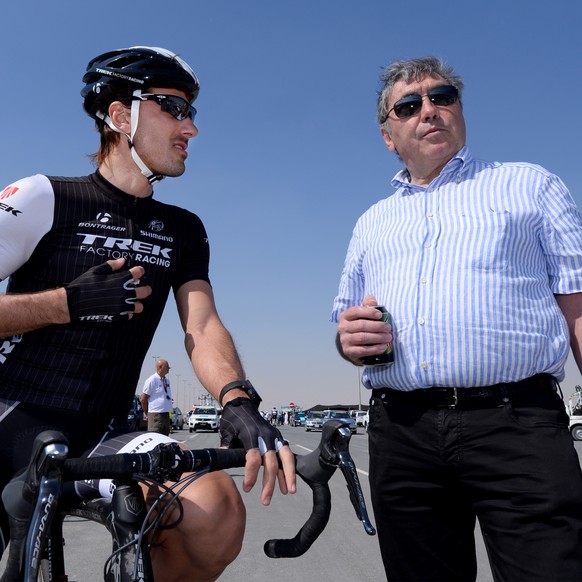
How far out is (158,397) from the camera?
14.2 meters

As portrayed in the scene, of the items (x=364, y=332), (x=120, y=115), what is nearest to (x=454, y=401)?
(x=364, y=332)

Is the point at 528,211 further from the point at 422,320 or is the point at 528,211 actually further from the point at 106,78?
the point at 106,78

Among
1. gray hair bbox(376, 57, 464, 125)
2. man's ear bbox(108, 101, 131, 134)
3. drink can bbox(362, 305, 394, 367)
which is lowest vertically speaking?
drink can bbox(362, 305, 394, 367)

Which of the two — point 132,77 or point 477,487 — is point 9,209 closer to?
point 132,77

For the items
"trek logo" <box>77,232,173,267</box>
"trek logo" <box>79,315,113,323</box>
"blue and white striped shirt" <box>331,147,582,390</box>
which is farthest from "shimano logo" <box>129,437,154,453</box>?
"blue and white striped shirt" <box>331,147,582,390</box>

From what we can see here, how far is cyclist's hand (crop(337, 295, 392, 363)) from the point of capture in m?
2.76

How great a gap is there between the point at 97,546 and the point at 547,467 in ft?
14.9

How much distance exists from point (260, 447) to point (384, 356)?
109 centimetres

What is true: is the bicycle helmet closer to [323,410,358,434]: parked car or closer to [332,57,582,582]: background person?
[332,57,582,582]: background person

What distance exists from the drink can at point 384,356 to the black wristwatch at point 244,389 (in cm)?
79

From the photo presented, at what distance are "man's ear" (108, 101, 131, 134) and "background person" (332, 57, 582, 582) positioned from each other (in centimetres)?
121

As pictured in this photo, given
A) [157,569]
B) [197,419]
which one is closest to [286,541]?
[157,569]

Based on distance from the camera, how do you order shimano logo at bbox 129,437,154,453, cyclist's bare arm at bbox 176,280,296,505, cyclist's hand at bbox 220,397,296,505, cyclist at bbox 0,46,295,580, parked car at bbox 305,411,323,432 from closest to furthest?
1. cyclist's hand at bbox 220,397,296,505
2. cyclist at bbox 0,46,295,580
3. shimano logo at bbox 129,437,154,453
4. cyclist's bare arm at bbox 176,280,296,505
5. parked car at bbox 305,411,323,432

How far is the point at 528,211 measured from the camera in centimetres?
274
